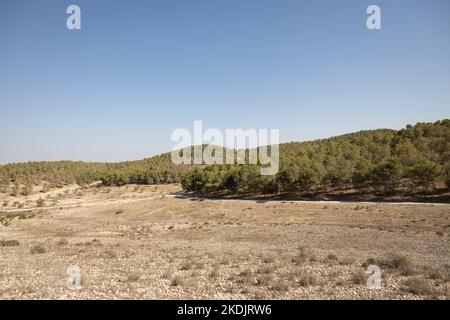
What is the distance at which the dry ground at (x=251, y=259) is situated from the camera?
12109mm

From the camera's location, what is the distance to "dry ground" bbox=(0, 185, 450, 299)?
1211cm

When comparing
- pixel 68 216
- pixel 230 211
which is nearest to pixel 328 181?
pixel 230 211

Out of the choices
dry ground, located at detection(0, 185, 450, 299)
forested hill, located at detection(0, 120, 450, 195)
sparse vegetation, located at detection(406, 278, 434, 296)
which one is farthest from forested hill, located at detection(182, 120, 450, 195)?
sparse vegetation, located at detection(406, 278, 434, 296)

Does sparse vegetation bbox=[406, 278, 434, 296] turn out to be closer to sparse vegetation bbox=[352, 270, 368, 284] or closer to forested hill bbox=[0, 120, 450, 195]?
sparse vegetation bbox=[352, 270, 368, 284]

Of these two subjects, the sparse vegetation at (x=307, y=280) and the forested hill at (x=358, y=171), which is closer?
the sparse vegetation at (x=307, y=280)

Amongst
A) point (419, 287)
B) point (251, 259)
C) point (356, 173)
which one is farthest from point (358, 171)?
point (419, 287)

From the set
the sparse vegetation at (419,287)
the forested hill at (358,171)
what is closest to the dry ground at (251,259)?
the sparse vegetation at (419,287)

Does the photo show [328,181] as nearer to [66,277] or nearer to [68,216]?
[68,216]

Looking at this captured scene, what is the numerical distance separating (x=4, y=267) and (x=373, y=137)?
99.3 metres

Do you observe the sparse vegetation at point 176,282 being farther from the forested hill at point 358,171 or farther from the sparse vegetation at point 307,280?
the forested hill at point 358,171

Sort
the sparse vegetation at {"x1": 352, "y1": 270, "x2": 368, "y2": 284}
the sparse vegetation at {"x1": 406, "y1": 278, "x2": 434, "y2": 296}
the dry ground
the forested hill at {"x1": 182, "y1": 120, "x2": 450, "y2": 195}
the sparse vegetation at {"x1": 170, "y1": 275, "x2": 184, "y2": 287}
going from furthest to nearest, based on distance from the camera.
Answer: the forested hill at {"x1": 182, "y1": 120, "x2": 450, "y2": 195} → the sparse vegetation at {"x1": 352, "y1": 270, "x2": 368, "y2": 284} → the sparse vegetation at {"x1": 170, "y1": 275, "x2": 184, "y2": 287} → the dry ground → the sparse vegetation at {"x1": 406, "y1": 278, "x2": 434, "y2": 296}

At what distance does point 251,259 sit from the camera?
60.1 ft

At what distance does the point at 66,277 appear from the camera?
1425cm

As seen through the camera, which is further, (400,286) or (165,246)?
(165,246)
